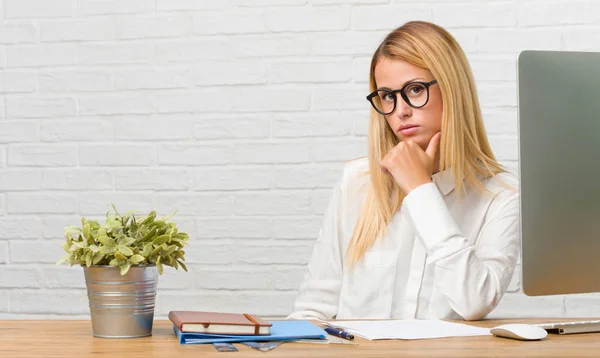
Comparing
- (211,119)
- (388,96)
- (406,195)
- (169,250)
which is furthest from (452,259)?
(211,119)

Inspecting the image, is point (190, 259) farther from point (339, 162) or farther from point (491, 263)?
point (491, 263)

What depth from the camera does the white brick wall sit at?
2.48 meters

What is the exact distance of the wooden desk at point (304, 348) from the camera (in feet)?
3.59

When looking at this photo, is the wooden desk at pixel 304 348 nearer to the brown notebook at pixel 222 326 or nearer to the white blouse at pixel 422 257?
the brown notebook at pixel 222 326

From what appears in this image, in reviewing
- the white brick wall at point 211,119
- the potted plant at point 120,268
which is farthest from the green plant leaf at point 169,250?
the white brick wall at point 211,119

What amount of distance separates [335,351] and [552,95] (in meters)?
A: 0.53

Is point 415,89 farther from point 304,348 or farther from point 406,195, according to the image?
point 304,348

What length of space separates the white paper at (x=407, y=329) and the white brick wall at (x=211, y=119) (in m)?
1.12

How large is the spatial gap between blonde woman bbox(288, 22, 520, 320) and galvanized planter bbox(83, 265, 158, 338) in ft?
2.23

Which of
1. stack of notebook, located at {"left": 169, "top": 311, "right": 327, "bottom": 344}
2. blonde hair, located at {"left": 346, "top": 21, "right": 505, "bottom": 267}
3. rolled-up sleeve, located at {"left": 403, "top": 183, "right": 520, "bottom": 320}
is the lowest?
stack of notebook, located at {"left": 169, "top": 311, "right": 327, "bottom": 344}

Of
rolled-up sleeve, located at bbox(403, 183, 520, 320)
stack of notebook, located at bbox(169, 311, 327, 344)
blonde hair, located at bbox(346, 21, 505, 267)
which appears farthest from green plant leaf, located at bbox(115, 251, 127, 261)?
blonde hair, located at bbox(346, 21, 505, 267)

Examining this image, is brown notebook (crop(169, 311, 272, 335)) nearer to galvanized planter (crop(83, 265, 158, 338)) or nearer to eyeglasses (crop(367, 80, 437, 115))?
galvanized planter (crop(83, 265, 158, 338))

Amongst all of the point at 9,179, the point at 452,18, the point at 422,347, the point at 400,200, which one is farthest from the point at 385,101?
the point at 9,179

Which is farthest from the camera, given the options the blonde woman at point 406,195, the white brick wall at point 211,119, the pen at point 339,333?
the white brick wall at point 211,119
